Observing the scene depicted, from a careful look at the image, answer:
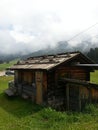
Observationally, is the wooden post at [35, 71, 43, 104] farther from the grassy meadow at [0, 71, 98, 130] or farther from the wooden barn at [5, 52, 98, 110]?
the grassy meadow at [0, 71, 98, 130]

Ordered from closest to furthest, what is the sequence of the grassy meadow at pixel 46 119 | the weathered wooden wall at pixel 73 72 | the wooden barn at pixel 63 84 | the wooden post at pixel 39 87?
the grassy meadow at pixel 46 119 → the wooden barn at pixel 63 84 → the wooden post at pixel 39 87 → the weathered wooden wall at pixel 73 72

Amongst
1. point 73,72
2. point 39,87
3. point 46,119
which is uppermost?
point 73,72

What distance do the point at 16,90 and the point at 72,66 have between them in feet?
30.1

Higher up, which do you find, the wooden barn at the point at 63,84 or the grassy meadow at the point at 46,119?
the wooden barn at the point at 63,84

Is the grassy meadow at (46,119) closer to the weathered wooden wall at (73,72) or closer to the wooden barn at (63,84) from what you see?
the wooden barn at (63,84)

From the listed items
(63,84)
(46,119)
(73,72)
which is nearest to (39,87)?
(63,84)

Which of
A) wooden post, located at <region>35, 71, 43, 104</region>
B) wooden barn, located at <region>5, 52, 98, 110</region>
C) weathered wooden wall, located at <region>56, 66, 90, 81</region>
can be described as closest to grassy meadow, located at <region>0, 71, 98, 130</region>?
wooden post, located at <region>35, 71, 43, 104</region>

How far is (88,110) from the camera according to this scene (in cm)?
1595

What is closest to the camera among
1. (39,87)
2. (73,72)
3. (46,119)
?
(46,119)

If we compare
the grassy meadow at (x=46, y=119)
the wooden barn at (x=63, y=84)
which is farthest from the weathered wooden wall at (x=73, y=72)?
the grassy meadow at (x=46, y=119)

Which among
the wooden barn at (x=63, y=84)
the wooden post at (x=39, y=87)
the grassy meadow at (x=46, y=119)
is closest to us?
the grassy meadow at (x=46, y=119)

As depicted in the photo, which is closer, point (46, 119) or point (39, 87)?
point (46, 119)

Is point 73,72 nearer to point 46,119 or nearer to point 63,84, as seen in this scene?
point 63,84

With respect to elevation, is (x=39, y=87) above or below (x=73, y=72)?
below
